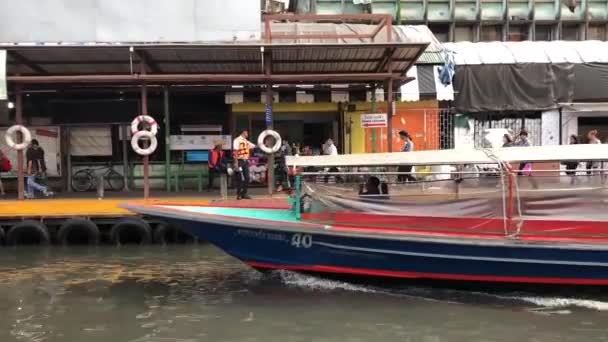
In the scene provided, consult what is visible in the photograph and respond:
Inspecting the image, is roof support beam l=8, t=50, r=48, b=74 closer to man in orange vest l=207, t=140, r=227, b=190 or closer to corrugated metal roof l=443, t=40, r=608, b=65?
man in orange vest l=207, t=140, r=227, b=190

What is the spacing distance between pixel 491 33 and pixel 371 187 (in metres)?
16.0

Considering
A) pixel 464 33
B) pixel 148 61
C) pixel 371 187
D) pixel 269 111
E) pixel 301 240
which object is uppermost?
pixel 464 33

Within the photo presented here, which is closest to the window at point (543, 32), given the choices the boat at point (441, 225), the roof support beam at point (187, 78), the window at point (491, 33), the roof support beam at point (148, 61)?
the window at point (491, 33)

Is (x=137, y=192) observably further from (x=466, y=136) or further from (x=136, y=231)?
(x=466, y=136)

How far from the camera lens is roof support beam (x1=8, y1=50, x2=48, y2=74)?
12922 mm

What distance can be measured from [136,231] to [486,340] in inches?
308

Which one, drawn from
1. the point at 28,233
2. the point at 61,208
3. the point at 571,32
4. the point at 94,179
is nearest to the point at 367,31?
the point at 94,179

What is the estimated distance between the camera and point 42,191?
1477 centimetres

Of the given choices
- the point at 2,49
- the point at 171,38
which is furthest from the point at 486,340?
the point at 2,49

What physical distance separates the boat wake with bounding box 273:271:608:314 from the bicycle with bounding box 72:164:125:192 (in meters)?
9.41

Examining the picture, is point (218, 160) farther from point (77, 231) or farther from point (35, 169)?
point (35, 169)

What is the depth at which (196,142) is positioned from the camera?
1714cm

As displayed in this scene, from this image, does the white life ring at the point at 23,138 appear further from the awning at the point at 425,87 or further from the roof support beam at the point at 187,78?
the awning at the point at 425,87

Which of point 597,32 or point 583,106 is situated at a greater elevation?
point 597,32
